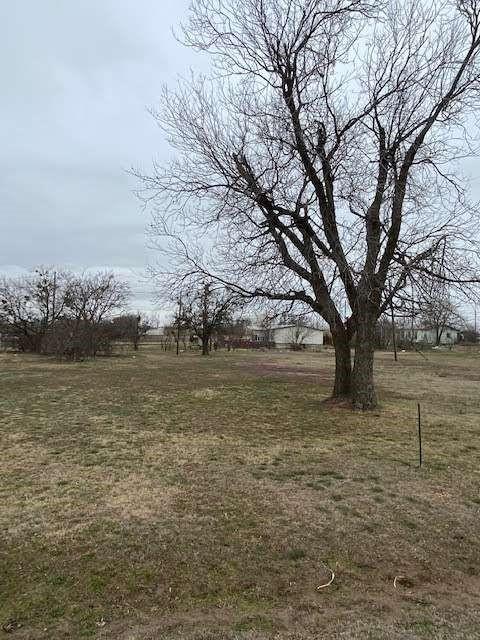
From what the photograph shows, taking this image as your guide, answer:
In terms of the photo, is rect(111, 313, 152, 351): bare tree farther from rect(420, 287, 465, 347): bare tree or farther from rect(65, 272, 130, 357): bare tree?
rect(420, 287, 465, 347): bare tree

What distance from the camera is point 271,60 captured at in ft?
30.8

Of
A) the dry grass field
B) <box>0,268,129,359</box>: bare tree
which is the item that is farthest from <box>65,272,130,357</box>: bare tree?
the dry grass field

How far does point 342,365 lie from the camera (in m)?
11.0

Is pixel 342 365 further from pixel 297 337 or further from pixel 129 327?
pixel 297 337

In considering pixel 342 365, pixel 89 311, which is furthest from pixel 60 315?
pixel 342 365

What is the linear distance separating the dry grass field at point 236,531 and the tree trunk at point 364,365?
1987 mm

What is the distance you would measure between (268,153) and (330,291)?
10.4 feet

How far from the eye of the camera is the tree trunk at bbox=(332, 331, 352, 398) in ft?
35.3

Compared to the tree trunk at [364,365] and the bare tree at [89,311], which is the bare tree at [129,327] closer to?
the bare tree at [89,311]

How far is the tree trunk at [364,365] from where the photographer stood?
991 centimetres

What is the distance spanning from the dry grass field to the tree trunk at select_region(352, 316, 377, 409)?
1.99m

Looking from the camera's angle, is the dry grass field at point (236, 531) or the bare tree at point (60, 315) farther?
the bare tree at point (60, 315)

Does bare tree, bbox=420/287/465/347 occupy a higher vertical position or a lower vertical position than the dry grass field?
higher

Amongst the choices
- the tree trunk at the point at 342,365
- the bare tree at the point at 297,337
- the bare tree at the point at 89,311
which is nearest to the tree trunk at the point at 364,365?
the tree trunk at the point at 342,365
